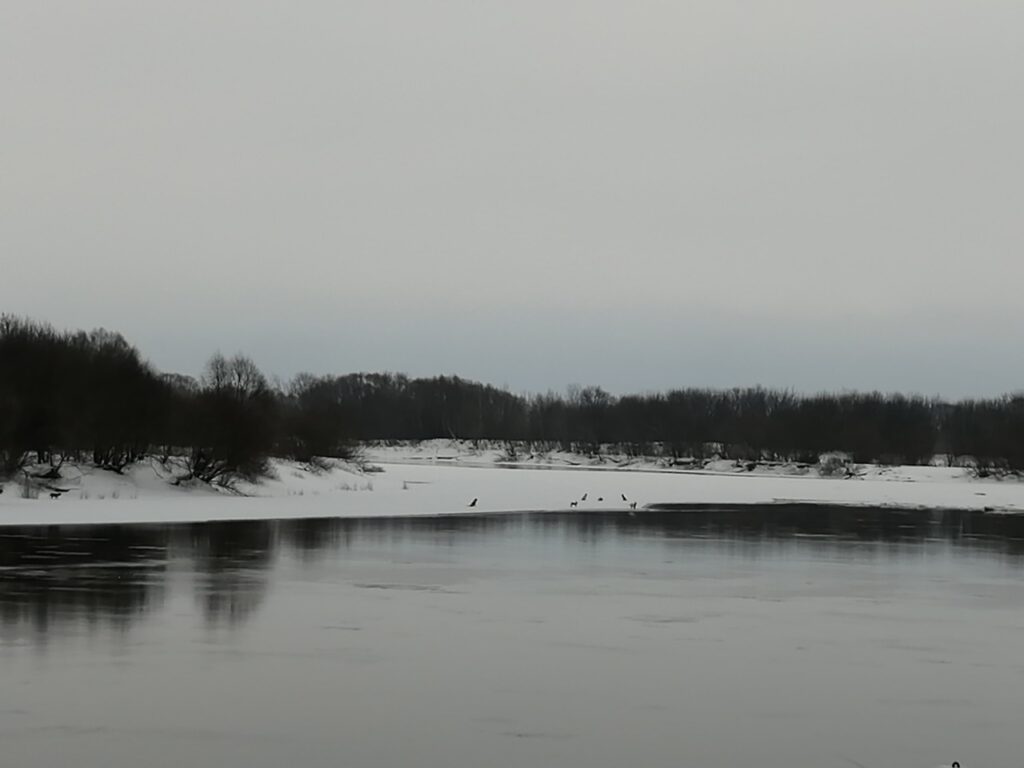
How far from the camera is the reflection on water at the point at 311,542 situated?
48.8 feet

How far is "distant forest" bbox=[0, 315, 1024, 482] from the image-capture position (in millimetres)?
37938

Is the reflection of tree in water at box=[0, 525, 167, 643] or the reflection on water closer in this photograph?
the reflection of tree in water at box=[0, 525, 167, 643]

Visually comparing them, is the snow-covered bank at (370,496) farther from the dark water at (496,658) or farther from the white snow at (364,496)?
the dark water at (496,658)

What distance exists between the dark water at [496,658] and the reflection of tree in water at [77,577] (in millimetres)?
78

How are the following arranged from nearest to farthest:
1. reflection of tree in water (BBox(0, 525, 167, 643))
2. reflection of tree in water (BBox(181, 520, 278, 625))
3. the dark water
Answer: the dark water
reflection of tree in water (BBox(0, 525, 167, 643))
reflection of tree in water (BBox(181, 520, 278, 625))

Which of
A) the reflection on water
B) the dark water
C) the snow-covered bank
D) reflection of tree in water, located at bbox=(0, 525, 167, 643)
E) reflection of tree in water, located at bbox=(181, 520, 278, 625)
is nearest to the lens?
the dark water

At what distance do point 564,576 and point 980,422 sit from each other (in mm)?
114616

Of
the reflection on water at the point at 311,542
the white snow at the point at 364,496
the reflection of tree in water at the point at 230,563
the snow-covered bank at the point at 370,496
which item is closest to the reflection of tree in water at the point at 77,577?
the reflection on water at the point at 311,542

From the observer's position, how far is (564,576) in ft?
63.6

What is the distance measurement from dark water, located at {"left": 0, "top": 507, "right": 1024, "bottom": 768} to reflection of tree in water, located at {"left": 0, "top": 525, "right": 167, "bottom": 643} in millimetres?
78

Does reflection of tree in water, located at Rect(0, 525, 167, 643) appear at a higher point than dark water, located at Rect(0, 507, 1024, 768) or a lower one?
higher

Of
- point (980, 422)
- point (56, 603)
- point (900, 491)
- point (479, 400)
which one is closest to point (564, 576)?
point (56, 603)

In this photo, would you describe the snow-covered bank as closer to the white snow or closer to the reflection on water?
the white snow

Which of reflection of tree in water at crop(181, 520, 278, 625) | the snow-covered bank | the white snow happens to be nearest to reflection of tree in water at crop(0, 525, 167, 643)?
reflection of tree in water at crop(181, 520, 278, 625)
